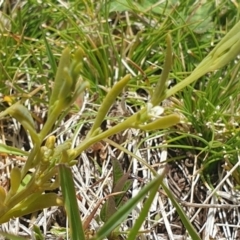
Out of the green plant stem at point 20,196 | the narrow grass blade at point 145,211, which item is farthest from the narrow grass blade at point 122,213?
the green plant stem at point 20,196

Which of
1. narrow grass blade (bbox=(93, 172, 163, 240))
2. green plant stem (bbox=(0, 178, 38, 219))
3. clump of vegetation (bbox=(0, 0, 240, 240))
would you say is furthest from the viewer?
clump of vegetation (bbox=(0, 0, 240, 240))

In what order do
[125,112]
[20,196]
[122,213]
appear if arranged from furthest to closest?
[125,112] < [20,196] < [122,213]

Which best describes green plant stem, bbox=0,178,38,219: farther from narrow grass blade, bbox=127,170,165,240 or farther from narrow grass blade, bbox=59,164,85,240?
narrow grass blade, bbox=127,170,165,240

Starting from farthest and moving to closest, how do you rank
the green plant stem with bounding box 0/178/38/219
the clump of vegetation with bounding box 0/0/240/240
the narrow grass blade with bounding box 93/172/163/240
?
the clump of vegetation with bounding box 0/0/240/240 → the green plant stem with bounding box 0/178/38/219 → the narrow grass blade with bounding box 93/172/163/240

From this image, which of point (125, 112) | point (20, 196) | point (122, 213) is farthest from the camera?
point (125, 112)

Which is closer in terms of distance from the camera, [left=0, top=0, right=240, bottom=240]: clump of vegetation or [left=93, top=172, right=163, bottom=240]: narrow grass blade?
[left=93, top=172, right=163, bottom=240]: narrow grass blade

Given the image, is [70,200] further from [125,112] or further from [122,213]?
[125,112]

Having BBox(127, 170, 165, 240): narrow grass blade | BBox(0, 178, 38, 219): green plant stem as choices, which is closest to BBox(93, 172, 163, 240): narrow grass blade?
BBox(127, 170, 165, 240): narrow grass blade

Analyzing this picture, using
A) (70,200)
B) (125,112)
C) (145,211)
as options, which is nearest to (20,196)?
(70,200)

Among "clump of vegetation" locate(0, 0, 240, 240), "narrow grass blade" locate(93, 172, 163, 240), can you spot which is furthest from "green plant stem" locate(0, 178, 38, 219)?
"narrow grass blade" locate(93, 172, 163, 240)

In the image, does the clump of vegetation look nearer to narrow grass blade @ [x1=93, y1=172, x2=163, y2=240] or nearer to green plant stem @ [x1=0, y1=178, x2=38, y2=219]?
green plant stem @ [x1=0, y1=178, x2=38, y2=219]

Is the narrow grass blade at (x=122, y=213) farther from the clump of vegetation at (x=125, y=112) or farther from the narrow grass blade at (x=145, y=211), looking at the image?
the clump of vegetation at (x=125, y=112)
